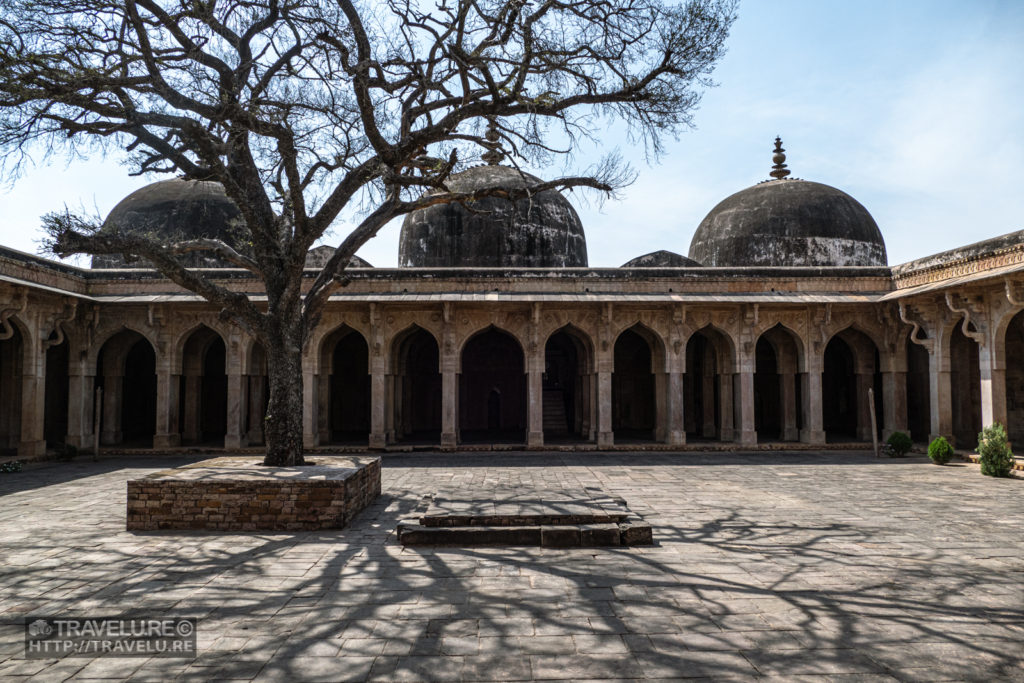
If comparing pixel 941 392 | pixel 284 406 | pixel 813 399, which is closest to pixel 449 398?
pixel 284 406

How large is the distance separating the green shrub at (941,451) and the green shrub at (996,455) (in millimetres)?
1087

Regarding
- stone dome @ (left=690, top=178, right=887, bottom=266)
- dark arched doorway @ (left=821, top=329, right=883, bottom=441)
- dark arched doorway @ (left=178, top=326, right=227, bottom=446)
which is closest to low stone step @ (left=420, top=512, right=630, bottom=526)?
dark arched doorway @ (left=178, top=326, right=227, bottom=446)

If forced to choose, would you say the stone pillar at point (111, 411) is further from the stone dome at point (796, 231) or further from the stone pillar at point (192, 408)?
the stone dome at point (796, 231)

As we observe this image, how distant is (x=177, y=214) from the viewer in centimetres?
1869

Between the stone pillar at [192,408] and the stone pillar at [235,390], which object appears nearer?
the stone pillar at [235,390]

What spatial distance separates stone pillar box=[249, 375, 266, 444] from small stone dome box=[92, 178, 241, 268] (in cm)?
392

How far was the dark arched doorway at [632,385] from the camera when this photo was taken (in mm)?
21062

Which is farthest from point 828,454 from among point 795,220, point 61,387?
point 61,387

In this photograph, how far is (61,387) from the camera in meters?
17.1

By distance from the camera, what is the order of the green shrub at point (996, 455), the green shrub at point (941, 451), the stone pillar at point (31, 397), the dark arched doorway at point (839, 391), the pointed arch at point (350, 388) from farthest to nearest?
1. the pointed arch at point (350, 388)
2. the dark arched doorway at point (839, 391)
3. the stone pillar at point (31, 397)
4. the green shrub at point (941, 451)
5. the green shrub at point (996, 455)

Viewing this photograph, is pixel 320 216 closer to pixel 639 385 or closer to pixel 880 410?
pixel 639 385

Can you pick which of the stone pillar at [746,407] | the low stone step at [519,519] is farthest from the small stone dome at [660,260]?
the low stone step at [519,519]

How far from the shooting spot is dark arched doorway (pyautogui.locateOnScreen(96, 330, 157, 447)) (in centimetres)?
1666

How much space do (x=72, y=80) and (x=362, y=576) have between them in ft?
25.1
